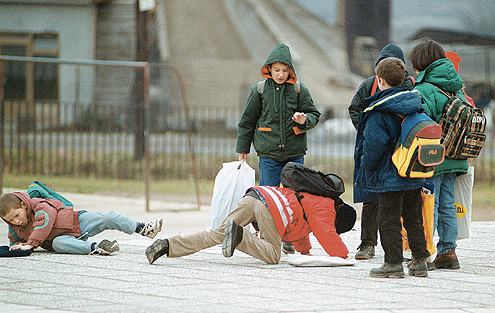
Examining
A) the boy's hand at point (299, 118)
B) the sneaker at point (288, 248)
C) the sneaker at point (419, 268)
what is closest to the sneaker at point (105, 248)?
the sneaker at point (288, 248)

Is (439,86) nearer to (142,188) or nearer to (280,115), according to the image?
(280,115)

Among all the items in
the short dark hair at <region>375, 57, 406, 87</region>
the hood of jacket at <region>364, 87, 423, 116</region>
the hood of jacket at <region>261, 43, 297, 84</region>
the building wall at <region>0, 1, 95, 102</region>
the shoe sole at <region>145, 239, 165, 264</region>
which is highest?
the building wall at <region>0, 1, 95, 102</region>

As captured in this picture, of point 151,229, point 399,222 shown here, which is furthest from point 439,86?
point 151,229

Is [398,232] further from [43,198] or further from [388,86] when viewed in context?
[43,198]

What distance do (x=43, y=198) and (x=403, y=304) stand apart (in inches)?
129

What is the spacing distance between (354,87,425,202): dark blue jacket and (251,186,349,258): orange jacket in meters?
0.46

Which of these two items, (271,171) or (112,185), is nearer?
(271,171)

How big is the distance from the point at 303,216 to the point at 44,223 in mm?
2021

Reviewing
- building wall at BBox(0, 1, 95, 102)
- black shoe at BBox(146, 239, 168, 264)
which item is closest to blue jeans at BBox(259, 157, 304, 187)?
black shoe at BBox(146, 239, 168, 264)

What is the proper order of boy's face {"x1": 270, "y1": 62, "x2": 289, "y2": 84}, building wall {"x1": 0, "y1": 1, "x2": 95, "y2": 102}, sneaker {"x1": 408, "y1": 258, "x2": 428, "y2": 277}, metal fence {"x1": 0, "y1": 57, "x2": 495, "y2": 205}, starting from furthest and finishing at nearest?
building wall {"x1": 0, "y1": 1, "x2": 95, "y2": 102}
metal fence {"x1": 0, "y1": 57, "x2": 495, "y2": 205}
boy's face {"x1": 270, "y1": 62, "x2": 289, "y2": 84}
sneaker {"x1": 408, "y1": 258, "x2": 428, "y2": 277}

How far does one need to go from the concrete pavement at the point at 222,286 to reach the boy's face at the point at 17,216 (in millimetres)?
289

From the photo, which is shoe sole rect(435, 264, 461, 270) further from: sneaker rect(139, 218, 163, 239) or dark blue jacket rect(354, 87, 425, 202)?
sneaker rect(139, 218, 163, 239)

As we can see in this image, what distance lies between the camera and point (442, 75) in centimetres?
536

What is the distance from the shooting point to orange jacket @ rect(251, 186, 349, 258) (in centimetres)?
529
